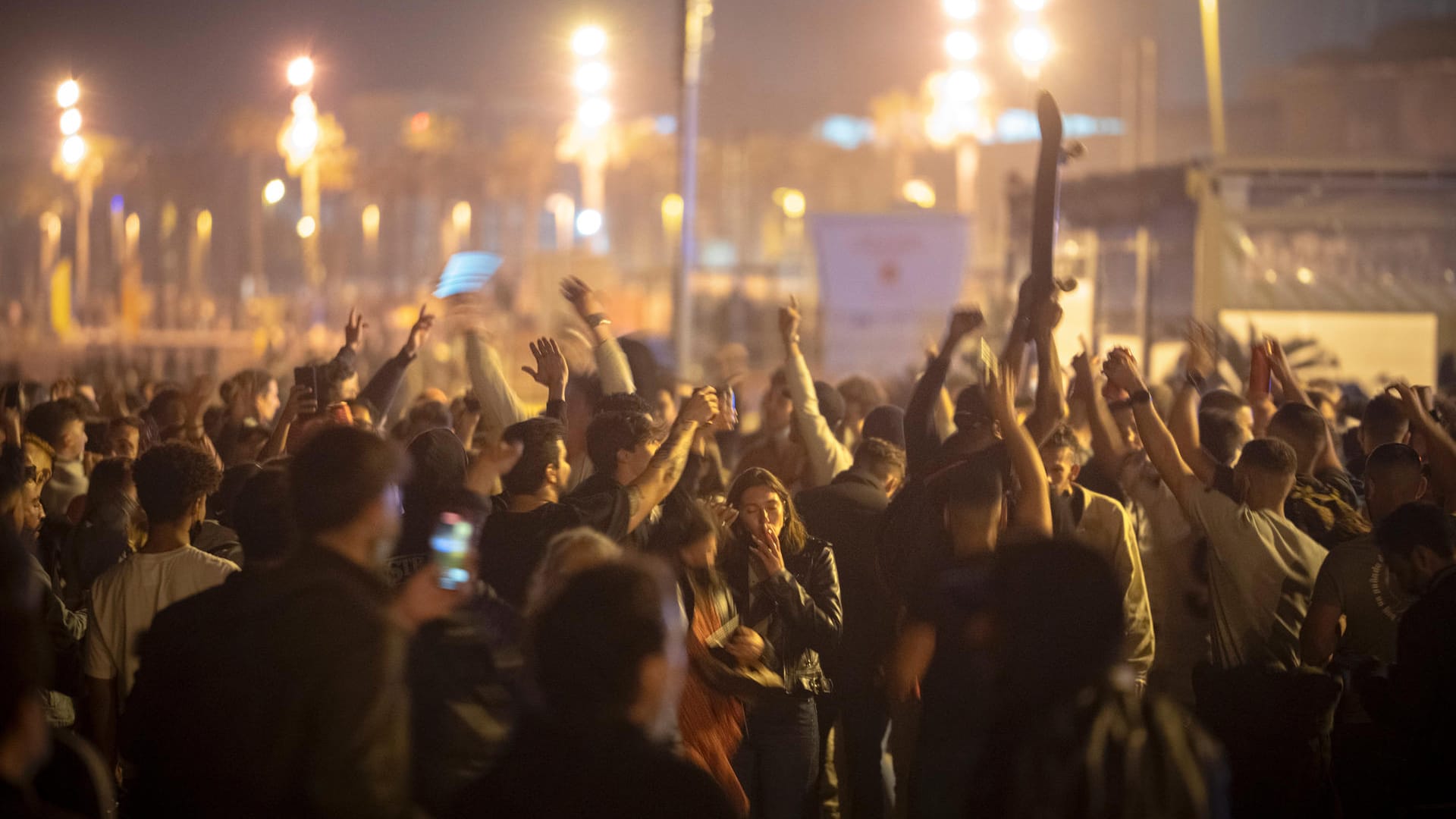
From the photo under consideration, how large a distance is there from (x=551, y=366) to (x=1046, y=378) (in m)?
1.98

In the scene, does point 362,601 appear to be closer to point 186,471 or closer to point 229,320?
point 186,471

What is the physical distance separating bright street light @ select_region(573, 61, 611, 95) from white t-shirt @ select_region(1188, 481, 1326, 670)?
2124 centimetres

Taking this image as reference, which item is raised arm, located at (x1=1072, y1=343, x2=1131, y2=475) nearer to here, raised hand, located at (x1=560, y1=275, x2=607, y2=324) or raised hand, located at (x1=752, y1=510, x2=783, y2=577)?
raised hand, located at (x1=752, y1=510, x2=783, y2=577)

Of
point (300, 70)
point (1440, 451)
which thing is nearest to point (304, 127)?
point (300, 70)

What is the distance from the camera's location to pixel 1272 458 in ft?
16.1

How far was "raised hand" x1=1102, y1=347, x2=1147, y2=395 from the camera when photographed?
530 centimetres

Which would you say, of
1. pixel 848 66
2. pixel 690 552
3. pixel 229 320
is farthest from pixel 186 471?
pixel 848 66

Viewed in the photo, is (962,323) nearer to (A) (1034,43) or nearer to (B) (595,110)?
(A) (1034,43)

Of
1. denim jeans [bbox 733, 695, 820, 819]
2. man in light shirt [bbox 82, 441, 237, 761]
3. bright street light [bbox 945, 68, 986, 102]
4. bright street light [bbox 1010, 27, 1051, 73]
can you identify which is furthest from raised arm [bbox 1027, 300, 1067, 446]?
bright street light [bbox 945, 68, 986, 102]

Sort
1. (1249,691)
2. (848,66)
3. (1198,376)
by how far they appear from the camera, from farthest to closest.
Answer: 1. (848,66)
2. (1198,376)
3. (1249,691)

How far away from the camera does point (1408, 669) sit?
394cm

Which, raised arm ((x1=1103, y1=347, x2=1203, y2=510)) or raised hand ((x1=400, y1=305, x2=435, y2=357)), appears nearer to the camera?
raised arm ((x1=1103, y1=347, x2=1203, y2=510))

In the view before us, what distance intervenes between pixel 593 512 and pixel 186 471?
1.23 metres

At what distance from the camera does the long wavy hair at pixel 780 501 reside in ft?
16.3
